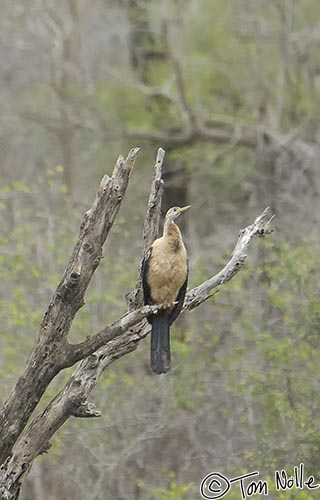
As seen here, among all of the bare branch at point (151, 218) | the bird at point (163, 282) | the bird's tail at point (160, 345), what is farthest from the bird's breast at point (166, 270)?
the bare branch at point (151, 218)

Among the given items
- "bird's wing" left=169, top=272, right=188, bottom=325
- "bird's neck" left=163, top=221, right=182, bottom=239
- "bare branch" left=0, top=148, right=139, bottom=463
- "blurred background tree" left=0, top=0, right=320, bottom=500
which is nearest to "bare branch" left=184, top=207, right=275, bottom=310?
A: "bird's wing" left=169, top=272, right=188, bottom=325

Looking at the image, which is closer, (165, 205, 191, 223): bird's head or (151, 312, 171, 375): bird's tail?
(151, 312, 171, 375): bird's tail

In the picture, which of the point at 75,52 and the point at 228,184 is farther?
the point at 75,52

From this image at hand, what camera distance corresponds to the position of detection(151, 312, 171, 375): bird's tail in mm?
6785

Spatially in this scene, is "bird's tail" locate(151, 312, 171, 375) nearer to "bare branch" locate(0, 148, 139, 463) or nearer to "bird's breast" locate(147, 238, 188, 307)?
"bird's breast" locate(147, 238, 188, 307)

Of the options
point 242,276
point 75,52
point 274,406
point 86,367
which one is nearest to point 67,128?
point 75,52

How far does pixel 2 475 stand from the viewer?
680 centimetres

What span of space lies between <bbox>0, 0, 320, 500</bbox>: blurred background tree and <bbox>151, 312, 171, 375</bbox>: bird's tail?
254 cm

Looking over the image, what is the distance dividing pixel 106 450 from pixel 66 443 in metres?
0.43

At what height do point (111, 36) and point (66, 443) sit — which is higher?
point (111, 36)

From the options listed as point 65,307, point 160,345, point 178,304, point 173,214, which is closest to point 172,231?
point 173,214

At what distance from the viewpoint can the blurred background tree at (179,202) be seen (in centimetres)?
1050

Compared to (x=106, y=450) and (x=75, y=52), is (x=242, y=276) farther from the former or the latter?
(x=75, y=52)

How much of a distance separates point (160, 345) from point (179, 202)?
40.2 feet
